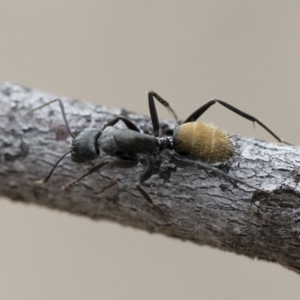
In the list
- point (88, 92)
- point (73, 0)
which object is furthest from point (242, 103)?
point (73, 0)

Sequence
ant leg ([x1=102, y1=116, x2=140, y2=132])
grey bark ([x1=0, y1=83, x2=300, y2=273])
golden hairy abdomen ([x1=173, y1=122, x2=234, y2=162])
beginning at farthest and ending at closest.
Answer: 1. ant leg ([x1=102, y1=116, x2=140, y2=132])
2. golden hairy abdomen ([x1=173, y1=122, x2=234, y2=162])
3. grey bark ([x1=0, y1=83, x2=300, y2=273])

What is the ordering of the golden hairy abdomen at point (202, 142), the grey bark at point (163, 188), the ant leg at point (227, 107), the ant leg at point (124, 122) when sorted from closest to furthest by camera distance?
the grey bark at point (163, 188)
the golden hairy abdomen at point (202, 142)
the ant leg at point (227, 107)
the ant leg at point (124, 122)

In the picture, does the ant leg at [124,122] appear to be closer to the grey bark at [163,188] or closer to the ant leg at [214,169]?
the grey bark at [163,188]

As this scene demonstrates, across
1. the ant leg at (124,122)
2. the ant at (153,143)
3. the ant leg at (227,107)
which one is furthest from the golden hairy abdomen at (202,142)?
the ant leg at (124,122)

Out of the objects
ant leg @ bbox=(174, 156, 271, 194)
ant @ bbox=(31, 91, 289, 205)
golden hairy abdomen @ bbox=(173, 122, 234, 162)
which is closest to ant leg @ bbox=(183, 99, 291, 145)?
ant @ bbox=(31, 91, 289, 205)

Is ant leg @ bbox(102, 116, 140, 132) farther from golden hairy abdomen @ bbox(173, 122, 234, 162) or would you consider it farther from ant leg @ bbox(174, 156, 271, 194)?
ant leg @ bbox(174, 156, 271, 194)

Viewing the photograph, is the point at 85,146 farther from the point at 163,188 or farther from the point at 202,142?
the point at 202,142

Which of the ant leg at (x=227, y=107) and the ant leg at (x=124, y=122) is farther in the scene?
the ant leg at (x=124, y=122)
